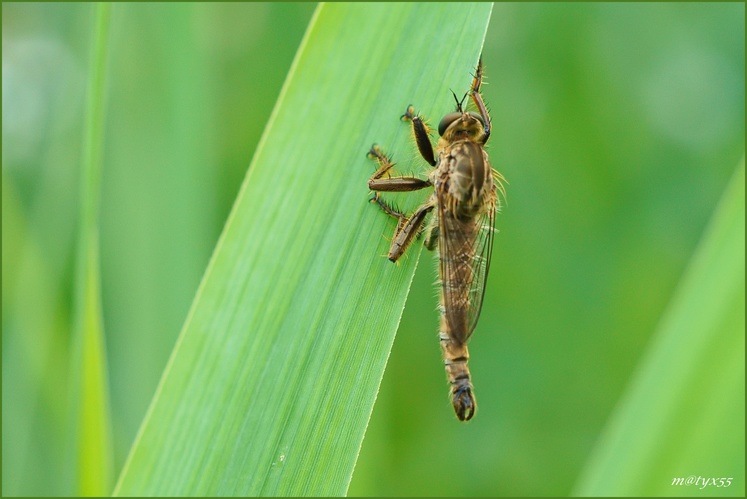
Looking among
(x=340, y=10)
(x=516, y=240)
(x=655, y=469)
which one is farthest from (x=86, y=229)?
(x=516, y=240)

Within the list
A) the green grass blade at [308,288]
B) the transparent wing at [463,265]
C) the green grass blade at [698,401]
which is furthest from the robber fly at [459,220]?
the green grass blade at [698,401]

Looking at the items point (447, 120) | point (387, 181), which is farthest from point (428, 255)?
point (387, 181)

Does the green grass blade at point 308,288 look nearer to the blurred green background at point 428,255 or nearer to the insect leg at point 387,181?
the insect leg at point 387,181

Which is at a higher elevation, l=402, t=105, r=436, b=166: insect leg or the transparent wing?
l=402, t=105, r=436, b=166: insect leg

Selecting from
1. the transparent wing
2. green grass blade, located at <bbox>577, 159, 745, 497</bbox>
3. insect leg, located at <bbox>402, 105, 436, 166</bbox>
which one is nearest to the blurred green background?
the transparent wing

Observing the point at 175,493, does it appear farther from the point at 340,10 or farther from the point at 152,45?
the point at 152,45

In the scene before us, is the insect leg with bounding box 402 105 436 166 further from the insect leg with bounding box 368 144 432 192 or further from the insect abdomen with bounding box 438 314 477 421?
the insect abdomen with bounding box 438 314 477 421
